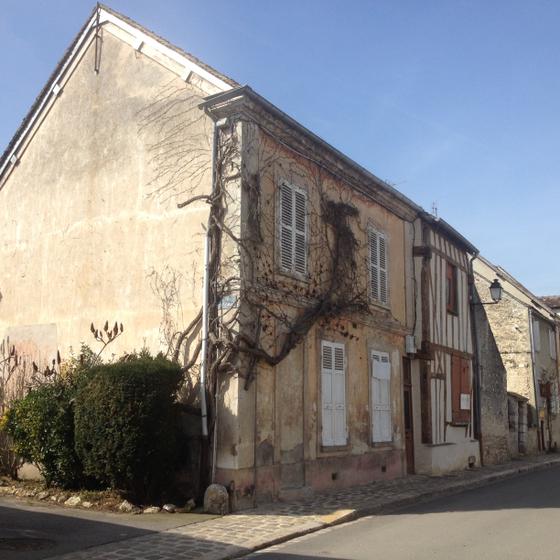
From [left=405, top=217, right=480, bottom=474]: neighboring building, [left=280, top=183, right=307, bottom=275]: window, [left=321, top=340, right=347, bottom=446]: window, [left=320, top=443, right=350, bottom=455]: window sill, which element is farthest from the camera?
[left=405, top=217, right=480, bottom=474]: neighboring building

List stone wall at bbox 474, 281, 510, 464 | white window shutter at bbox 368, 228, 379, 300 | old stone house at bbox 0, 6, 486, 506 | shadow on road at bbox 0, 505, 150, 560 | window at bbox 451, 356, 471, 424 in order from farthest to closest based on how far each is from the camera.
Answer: stone wall at bbox 474, 281, 510, 464 < window at bbox 451, 356, 471, 424 < white window shutter at bbox 368, 228, 379, 300 < old stone house at bbox 0, 6, 486, 506 < shadow on road at bbox 0, 505, 150, 560

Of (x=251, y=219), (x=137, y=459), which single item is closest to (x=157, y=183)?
(x=251, y=219)

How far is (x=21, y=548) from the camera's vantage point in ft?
21.8

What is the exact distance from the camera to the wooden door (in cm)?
1449

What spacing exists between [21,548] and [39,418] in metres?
3.48

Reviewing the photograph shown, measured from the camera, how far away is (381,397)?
525 inches

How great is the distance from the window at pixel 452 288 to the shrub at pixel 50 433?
10.2m

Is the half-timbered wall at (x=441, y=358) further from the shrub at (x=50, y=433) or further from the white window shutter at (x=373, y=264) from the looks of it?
the shrub at (x=50, y=433)

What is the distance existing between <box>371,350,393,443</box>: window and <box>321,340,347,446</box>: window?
3.86 feet

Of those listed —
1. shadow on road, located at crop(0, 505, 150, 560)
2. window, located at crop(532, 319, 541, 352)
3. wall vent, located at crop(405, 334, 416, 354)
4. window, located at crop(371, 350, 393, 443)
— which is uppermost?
window, located at crop(532, 319, 541, 352)

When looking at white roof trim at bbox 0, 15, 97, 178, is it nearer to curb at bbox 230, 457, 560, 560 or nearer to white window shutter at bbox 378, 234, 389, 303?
white window shutter at bbox 378, 234, 389, 303

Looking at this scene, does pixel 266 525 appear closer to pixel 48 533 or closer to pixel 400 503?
pixel 48 533

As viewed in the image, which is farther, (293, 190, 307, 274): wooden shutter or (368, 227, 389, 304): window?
(368, 227, 389, 304): window

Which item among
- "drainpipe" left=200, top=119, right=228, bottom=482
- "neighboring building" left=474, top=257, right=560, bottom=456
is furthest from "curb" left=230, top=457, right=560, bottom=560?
"neighboring building" left=474, top=257, right=560, bottom=456
